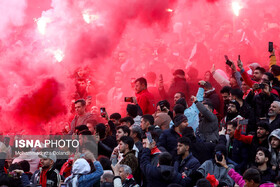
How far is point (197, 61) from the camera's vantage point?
51.3 feet

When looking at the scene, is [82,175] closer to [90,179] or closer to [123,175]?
[90,179]

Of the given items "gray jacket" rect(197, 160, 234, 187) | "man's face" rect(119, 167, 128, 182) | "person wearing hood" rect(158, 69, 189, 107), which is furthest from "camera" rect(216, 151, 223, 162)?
"person wearing hood" rect(158, 69, 189, 107)

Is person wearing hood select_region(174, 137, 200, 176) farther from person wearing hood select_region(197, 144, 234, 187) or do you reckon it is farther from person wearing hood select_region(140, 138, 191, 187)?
person wearing hood select_region(140, 138, 191, 187)

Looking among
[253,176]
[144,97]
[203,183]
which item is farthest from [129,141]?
[144,97]

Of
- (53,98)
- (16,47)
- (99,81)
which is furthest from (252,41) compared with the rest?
(16,47)

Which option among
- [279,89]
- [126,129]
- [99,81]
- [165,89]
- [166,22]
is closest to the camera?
[126,129]

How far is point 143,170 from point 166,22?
8.97 metres

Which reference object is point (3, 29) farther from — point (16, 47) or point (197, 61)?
point (197, 61)

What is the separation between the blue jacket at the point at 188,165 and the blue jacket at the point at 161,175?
0.25 metres

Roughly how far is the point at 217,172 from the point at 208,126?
179 cm

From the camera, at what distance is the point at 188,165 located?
9031 millimetres

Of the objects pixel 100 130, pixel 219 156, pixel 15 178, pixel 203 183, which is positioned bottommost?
pixel 203 183

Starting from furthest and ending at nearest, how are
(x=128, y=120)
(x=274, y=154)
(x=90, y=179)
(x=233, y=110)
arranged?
(x=128, y=120) → (x=233, y=110) → (x=90, y=179) → (x=274, y=154)

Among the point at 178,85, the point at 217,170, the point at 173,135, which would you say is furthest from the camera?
the point at 178,85
